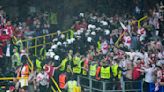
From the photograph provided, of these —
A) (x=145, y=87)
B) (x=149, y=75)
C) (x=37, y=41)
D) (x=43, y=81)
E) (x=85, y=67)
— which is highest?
(x=37, y=41)

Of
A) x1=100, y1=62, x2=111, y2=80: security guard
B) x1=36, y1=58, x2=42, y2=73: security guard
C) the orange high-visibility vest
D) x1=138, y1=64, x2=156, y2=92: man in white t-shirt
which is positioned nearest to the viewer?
x1=138, y1=64, x2=156, y2=92: man in white t-shirt

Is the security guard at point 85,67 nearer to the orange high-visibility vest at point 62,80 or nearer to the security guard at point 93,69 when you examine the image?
the security guard at point 93,69

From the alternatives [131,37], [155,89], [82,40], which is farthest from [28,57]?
[155,89]

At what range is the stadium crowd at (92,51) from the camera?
24.6 m

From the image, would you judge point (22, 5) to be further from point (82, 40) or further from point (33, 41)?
point (82, 40)

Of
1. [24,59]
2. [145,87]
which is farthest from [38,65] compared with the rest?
[145,87]

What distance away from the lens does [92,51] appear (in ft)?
90.2

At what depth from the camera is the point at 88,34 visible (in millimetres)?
29219

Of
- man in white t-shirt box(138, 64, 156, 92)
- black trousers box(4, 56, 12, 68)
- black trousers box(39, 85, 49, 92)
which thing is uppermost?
black trousers box(4, 56, 12, 68)

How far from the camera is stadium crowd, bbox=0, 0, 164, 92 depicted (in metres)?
24.6

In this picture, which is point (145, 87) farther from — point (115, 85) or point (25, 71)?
point (25, 71)

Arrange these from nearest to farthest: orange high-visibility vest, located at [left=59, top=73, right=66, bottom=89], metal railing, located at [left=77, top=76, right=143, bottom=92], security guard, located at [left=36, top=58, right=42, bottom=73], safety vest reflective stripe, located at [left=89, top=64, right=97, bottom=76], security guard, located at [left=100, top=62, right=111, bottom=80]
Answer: security guard, located at [left=100, top=62, right=111, bottom=80]
metal railing, located at [left=77, top=76, right=143, bottom=92]
safety vest reflective stripe, located at [left=89, top=64, right=97, bottom=76]
orange high-visibility vest, located at [left=59, top=73, right=66, bottom=89]
security guard, located at [left=36, top=58, right=42, bottom=73]

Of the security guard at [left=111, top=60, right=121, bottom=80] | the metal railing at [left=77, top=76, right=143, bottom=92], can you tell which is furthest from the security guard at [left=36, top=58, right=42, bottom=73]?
the security guard at [left=111, top=60, right=121, bottom=80]

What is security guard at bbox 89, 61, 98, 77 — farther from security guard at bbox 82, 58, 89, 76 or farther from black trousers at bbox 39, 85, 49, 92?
black trousers at bbox 39, 85, 49, 92
